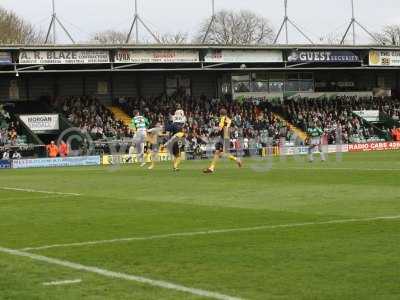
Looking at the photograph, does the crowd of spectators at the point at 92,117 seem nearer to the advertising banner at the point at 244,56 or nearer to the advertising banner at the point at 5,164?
the advertising banner at the point at 5,164

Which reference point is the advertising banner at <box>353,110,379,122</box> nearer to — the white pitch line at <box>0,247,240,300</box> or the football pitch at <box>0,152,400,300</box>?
the football pitch at <box>0,152,400,300</box>

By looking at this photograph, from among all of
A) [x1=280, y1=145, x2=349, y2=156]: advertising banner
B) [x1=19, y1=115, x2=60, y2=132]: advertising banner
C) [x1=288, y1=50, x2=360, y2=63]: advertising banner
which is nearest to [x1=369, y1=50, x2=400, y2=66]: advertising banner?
[x1=288, y1=50, x2=360, y2=63]: advertising banner

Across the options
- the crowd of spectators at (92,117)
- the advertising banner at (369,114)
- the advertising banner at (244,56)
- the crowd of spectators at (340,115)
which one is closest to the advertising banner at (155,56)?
the advertising banner at (244,56)

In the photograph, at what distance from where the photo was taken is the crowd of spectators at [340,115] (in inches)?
2245

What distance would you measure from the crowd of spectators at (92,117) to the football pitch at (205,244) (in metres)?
31.9

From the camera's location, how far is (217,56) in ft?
179

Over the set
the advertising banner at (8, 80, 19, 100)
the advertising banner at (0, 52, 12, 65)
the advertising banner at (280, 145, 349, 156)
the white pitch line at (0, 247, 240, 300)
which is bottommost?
the white pitch line at (0, 247, 240, 300)

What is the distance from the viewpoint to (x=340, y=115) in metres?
61.0

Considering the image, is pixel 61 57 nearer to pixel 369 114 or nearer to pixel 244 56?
pixel 244 56

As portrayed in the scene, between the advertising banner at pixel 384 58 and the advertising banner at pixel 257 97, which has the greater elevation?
the advertising banner at pixel 384 58

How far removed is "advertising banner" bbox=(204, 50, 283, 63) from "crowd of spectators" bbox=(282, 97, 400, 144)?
5.18 metres

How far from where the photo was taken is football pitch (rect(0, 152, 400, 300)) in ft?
24.1

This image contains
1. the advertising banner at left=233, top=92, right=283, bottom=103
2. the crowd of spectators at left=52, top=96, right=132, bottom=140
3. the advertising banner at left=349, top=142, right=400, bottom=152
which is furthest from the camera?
the advertising banner at left=233, top=92, right=283, bottom=103

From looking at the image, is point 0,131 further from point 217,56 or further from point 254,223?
point 254,223
